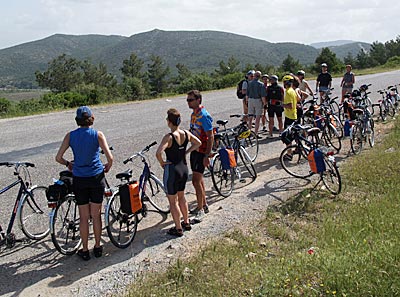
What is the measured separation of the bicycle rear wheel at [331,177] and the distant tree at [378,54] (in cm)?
8312

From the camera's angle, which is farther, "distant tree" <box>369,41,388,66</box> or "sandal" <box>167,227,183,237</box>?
"distant tree" <box>369,41,388,66</box>

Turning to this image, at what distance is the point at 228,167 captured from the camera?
7.42 metres

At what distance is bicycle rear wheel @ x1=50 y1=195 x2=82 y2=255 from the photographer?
5.36 metres

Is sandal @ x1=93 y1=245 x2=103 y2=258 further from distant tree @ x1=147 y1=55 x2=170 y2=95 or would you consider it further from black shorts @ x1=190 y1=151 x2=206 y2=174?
distant tree @ x1=147 y1=55 x2=170 y2=95

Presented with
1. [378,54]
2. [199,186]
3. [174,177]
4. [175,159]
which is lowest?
[199,186]

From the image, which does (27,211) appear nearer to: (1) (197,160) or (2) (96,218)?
(2) (96,218)

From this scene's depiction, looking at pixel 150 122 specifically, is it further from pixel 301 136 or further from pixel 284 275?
pixel 284 275

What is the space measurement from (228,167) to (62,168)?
14.1ft

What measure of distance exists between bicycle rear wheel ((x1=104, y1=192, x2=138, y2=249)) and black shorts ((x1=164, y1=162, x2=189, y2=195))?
66 cm

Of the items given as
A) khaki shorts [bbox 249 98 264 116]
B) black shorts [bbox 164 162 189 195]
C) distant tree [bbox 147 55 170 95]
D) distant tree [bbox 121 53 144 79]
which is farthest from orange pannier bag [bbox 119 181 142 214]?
distant tree [bbox 121 53 144 79]

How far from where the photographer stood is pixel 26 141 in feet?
43.8

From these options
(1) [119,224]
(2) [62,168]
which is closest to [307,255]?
(1) [119,224]

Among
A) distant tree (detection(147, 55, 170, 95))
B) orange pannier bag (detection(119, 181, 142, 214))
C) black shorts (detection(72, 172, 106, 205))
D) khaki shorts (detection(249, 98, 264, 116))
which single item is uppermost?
distant tree (detection(147, 55, 170, 95))

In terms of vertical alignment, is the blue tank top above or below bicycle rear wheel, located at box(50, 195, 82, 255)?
above
